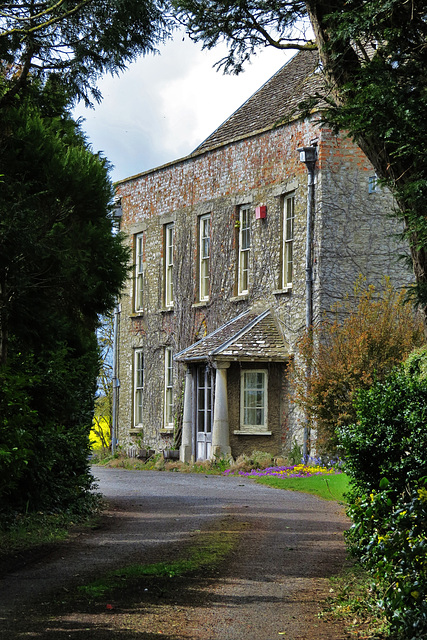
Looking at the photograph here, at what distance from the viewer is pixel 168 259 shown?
29797mm

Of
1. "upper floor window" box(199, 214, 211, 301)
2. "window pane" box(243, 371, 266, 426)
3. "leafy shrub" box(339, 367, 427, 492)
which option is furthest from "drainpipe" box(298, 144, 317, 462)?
"leafy shrub" box(339, 367, 427, 492)

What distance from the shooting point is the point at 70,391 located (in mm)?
12633

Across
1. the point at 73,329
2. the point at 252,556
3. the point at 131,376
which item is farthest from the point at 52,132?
the point at 131,376

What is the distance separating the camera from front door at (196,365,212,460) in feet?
82.6

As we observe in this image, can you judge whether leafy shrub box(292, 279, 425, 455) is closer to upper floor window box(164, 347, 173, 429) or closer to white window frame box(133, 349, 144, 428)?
upper floor window box(164, 347, 173, 429)

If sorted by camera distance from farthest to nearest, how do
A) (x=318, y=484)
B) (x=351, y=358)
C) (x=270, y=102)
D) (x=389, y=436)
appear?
(x=270, y=102) < (x=351, y=358) < (x=318, y=484) < (x=389, y=436)

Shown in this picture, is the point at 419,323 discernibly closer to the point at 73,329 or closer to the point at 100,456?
the point at 73,329

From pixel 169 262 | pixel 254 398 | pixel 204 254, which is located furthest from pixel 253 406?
pixel 169 262

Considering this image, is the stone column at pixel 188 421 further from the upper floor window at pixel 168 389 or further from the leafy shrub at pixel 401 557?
the leafy shrub at pixel 401 557

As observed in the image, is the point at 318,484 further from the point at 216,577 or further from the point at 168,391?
the point at 168,391

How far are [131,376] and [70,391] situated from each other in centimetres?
1912

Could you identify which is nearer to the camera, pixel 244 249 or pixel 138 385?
pixel 244 249

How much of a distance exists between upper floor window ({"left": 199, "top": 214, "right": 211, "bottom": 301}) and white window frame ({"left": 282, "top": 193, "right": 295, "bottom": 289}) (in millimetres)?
3841

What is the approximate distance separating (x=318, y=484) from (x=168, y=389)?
11624 millimetres
